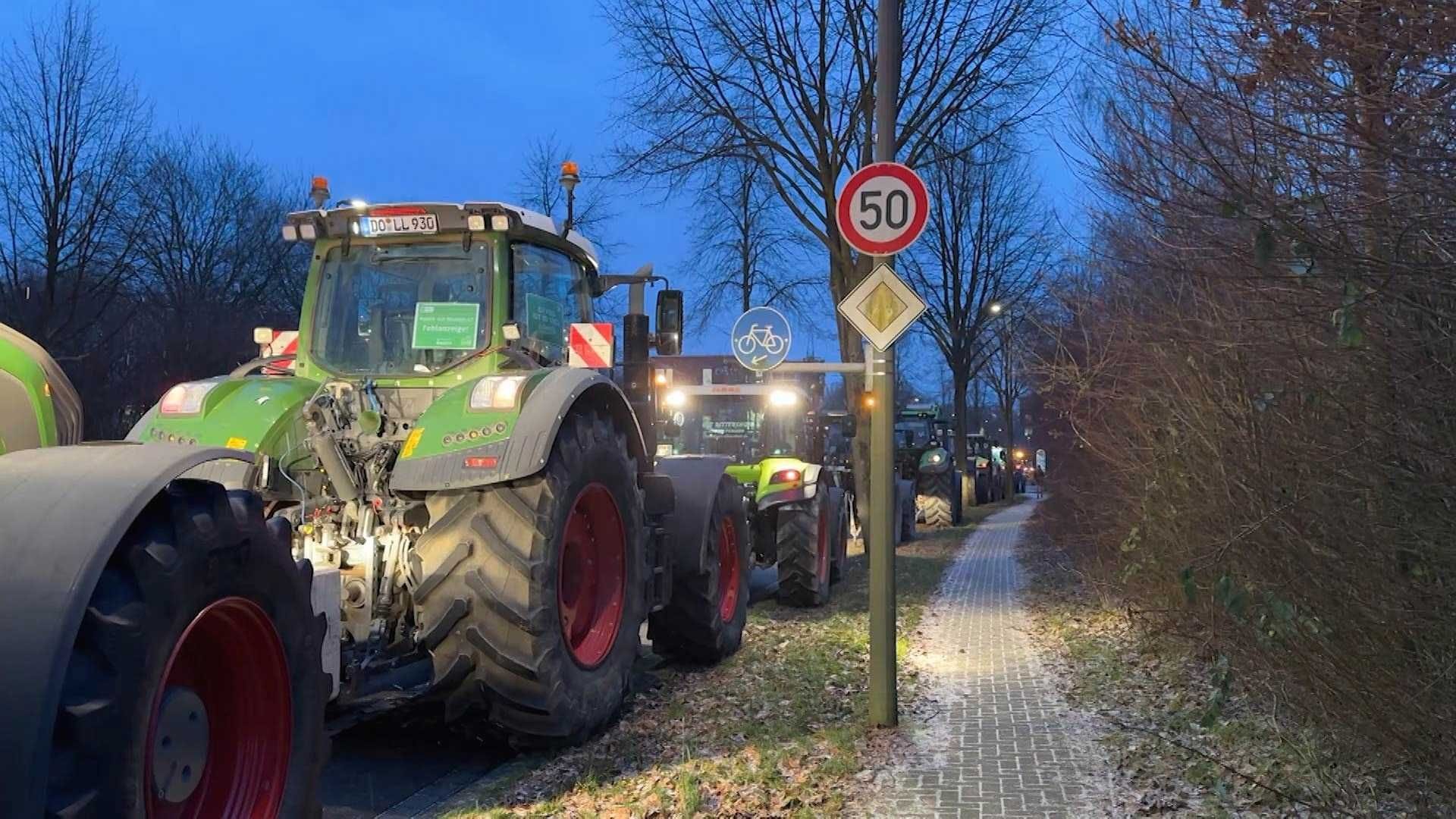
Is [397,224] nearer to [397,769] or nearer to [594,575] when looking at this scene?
[594,575]

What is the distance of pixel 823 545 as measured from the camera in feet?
36.6

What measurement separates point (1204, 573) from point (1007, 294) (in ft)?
75.2

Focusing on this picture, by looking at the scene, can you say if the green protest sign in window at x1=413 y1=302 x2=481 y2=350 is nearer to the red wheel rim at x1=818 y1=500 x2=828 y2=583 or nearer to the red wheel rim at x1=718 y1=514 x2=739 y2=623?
the red wheel rim at x1=718 y1=514 x2=739 y2=623

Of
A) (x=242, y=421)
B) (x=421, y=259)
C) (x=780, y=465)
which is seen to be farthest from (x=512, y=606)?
(x=780, y=465)

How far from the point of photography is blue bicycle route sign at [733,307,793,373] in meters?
8.67

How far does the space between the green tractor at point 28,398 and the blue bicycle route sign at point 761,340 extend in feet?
17.3

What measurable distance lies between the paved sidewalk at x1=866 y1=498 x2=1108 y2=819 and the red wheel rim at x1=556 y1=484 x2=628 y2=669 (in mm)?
1693

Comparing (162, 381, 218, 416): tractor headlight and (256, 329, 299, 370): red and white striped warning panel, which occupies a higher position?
(256, 329, 299, 370): red and white striped warning panel

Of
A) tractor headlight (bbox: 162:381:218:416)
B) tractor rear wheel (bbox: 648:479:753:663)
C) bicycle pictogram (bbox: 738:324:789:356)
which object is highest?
bicycle pictogram (bbox: 738:324:789:356)

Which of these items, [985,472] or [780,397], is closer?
[780,397]

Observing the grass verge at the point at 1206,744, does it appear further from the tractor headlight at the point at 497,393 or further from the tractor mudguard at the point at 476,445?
the tractor headlight at the point at 497,393

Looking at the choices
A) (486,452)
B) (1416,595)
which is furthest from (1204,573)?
(486,452)

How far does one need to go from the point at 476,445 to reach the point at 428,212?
1.67m

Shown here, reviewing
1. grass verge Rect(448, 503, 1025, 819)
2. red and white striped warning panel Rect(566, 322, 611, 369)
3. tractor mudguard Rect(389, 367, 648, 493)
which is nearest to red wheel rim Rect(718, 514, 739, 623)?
grass verge Rect(448, 503, 1025, 819)
